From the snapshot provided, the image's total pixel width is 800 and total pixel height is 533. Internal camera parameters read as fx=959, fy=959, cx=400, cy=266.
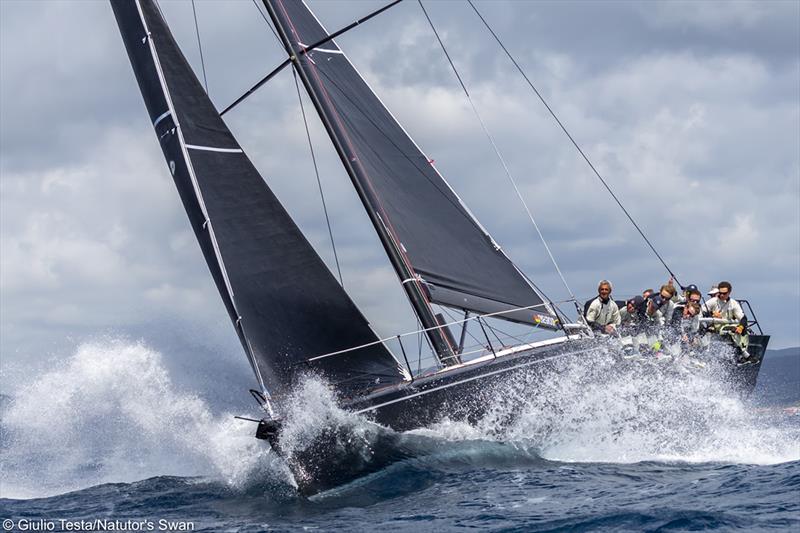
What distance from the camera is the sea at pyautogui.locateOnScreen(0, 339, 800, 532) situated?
8.78 metres

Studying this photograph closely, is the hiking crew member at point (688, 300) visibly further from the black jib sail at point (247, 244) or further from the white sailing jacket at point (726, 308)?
the black jib sail at point (247, 244)

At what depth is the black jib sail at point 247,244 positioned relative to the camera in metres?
10.8

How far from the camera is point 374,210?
12.6 metres

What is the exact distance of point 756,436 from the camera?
12227mm

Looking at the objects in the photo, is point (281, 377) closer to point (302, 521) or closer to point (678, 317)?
point (302, 521)

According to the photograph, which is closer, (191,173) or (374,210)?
(191,173)

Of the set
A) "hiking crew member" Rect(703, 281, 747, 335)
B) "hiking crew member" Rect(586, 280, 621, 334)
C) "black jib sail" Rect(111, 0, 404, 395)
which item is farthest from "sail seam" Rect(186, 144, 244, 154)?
"hiking crew member" Rect(703, 281, 747, 335)

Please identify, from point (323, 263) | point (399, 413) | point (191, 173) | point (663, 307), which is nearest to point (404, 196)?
point (323, 263)

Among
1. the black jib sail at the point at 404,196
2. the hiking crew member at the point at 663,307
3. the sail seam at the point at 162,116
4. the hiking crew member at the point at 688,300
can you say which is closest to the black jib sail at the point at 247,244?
the sail seam at the point at 162,116

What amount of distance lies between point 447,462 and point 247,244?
338 cm

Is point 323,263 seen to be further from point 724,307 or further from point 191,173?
point 724,307

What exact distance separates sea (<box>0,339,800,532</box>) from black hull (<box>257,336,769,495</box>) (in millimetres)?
50

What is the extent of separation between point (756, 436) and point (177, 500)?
724 centimetres

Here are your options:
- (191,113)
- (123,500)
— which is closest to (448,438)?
(123,500)
